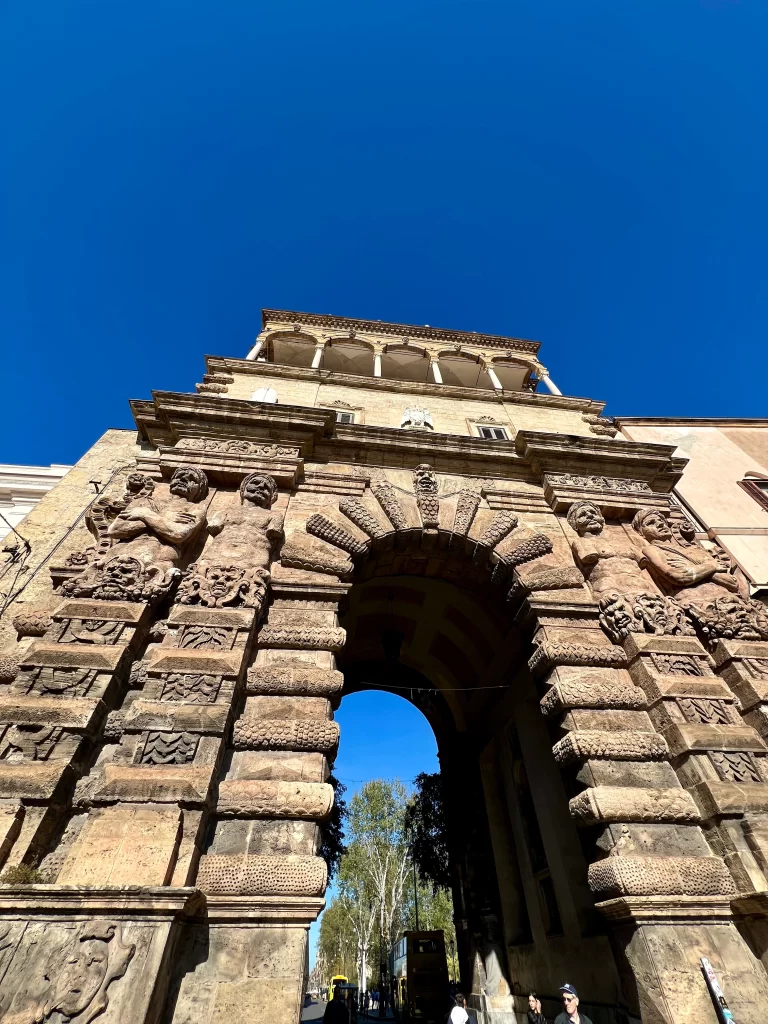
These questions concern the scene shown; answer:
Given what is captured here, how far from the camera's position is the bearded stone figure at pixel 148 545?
6113 mm

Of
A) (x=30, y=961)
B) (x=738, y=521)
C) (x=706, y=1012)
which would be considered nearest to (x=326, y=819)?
(x=30, y=961)

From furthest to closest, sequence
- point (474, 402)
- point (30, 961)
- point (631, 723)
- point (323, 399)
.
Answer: point (474, 402) < point (323, 399) < point (631, 723) < point (30, 961)

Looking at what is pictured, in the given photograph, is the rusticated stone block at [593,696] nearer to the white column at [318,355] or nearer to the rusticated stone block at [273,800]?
the rusticated stone block at [273,800]

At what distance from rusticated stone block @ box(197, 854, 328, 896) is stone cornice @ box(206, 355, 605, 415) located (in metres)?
10.5

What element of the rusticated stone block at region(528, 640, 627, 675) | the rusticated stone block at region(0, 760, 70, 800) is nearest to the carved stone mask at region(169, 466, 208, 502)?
the rusticated stone block at region(0, 760, 70, 800)

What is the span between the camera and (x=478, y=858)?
11328mm

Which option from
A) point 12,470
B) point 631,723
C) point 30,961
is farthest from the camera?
point 12,470

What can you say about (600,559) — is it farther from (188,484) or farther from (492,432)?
(188,484)

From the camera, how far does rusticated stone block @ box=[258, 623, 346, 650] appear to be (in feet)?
20.6

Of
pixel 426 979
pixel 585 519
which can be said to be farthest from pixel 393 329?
pixel 426 979

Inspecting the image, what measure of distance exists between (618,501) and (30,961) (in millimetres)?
9743

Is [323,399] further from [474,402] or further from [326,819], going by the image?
[326,819]

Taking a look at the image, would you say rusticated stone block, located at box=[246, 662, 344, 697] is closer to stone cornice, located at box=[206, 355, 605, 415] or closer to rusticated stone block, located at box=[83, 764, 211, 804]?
rusticated stone block, located at box=[83, 764, 211, 804]

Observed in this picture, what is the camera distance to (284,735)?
5316 millimetres
